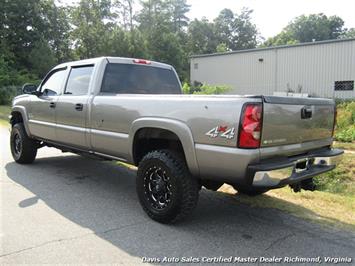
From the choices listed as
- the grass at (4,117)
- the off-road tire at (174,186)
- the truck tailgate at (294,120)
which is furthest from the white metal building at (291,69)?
the off-road tire at (174,186)

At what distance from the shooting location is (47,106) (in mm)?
6656

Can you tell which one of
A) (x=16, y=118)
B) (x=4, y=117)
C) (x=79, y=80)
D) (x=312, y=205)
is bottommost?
(x=312, y=205)

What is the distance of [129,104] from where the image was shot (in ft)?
16.0

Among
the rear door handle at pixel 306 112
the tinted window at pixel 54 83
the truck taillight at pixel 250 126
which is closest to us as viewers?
the truck taillight at pixel 250 126

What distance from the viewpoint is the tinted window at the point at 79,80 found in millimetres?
5926

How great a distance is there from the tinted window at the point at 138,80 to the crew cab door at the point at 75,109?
1.10 feet

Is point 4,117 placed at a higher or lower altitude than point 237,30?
lower

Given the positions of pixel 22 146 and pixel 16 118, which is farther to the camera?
pixel 16 118

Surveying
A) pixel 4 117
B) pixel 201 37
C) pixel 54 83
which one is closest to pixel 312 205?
pixel 54 83

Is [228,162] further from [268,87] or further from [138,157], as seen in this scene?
[268,87]

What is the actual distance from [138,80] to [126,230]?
255cm

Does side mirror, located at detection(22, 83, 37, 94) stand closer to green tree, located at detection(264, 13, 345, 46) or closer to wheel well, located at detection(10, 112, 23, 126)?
wheel well, located at detection(10, 112, 23, 126)

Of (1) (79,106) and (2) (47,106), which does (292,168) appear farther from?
(2) (47,106)

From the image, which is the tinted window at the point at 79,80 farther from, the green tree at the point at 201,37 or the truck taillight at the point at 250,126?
the green tree at the point at 201,37
